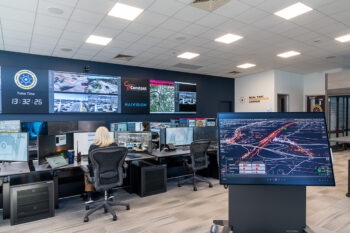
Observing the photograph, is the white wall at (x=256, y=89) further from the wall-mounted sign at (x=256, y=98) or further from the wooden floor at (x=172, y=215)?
the wooden floor at (x=172, y=215)

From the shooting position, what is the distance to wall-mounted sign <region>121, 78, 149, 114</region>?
784 cm

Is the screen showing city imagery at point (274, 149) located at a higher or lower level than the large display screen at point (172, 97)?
lower

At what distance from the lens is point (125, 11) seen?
395 centimetres

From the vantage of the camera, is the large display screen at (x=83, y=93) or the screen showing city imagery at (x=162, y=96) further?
the screen showing city imagery at (x=162, y=96)

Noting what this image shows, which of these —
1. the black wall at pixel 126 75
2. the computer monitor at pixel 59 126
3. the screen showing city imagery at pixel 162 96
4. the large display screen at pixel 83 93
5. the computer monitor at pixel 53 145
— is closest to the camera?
the computer monitor at pixel 53 145

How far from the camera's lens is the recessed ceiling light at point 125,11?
3.79 m

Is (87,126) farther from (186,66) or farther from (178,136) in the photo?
(186,66)

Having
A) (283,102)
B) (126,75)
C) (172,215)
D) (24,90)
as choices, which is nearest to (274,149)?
(172,215)

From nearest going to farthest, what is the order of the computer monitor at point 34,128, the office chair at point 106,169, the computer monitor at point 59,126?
the office chair at point 106,169, the computer monitor at point 34,128, the computer monitor at point 59,126

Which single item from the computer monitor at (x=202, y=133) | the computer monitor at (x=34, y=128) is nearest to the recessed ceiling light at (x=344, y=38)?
the computer monitor at (x=202, y=133)

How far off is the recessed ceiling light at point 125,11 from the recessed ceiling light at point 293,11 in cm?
249

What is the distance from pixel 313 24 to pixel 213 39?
80.4 inches

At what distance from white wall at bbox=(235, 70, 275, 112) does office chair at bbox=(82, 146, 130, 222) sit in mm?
7064

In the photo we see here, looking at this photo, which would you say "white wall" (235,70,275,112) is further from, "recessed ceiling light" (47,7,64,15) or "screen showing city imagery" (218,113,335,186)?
"screen showing city imagery" (218,113,335,186)
